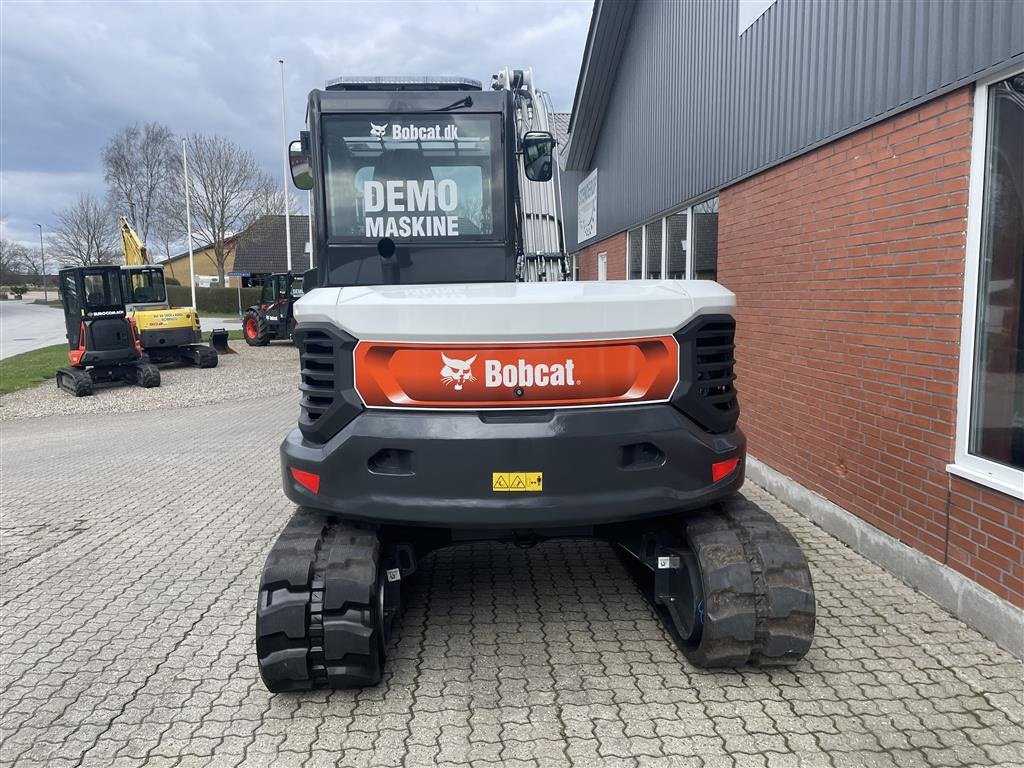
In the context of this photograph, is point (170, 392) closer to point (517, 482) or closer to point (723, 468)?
point (517, 482)

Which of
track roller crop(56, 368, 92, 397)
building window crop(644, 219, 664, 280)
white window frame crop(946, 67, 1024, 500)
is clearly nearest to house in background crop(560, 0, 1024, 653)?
white window frame crop(946, 67, 1024, 500)

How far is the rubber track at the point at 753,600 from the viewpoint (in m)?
3.41

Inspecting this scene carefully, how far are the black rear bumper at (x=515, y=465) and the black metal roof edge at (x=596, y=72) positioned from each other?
11.1 meters

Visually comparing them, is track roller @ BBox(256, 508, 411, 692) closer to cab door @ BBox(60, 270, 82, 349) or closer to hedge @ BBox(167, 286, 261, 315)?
cab door @ BBox(60, 270, 82, 349)

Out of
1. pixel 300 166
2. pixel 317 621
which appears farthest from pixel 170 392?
pixel 317 621

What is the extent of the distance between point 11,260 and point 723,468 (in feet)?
306

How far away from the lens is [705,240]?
8.73 meters

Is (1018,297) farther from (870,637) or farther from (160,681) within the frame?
(160,681)

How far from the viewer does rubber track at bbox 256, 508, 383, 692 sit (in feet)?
11.0

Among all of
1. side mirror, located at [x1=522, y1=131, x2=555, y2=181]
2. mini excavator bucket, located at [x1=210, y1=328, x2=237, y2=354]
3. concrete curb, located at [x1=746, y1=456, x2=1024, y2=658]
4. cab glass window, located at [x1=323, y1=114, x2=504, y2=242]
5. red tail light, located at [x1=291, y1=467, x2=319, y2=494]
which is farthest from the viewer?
mini excavator bucket, located at [x1=210, y1=328, x2=237, y2=354]

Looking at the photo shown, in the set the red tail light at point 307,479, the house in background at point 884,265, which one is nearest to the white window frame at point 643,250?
the house in background at point 884,265

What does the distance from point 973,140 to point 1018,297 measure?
86cm

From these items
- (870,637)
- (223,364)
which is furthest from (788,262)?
(223,364)

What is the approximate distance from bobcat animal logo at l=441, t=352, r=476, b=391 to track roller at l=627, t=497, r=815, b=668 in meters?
1.29
